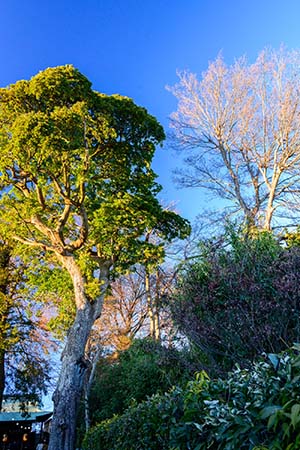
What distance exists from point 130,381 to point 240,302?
22.5ft

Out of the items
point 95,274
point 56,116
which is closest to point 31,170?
point 56,116

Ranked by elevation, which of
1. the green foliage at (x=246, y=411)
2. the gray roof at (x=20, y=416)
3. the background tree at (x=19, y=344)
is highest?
the background tree at (x=19, y=344)

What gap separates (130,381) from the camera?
33.2ft

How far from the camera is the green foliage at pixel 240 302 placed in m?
4.05

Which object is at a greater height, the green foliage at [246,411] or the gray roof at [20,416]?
the gray roof at [20,416]

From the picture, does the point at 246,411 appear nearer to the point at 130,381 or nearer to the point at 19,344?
the point at 130,381

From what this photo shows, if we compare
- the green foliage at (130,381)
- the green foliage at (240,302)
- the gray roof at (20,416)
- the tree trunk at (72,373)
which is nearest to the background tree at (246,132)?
the green foliage at (130,381)

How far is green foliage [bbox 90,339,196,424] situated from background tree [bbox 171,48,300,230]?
195 inches

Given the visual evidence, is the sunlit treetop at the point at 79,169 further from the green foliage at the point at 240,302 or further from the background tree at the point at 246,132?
the green foliage at the point at 240,302

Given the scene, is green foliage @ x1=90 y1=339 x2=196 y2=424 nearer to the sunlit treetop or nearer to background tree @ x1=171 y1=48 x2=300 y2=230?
the sunlit treetop

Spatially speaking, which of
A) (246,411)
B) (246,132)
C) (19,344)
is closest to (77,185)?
(246,132)

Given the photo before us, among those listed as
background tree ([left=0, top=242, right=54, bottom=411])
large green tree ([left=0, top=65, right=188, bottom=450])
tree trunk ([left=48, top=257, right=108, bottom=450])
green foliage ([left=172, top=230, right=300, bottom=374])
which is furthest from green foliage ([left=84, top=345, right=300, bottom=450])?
background tree ([left=0, top=242, right=54, bottom=411])

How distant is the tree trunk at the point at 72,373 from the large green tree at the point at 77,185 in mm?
19

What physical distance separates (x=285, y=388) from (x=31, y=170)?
23.8 feet
